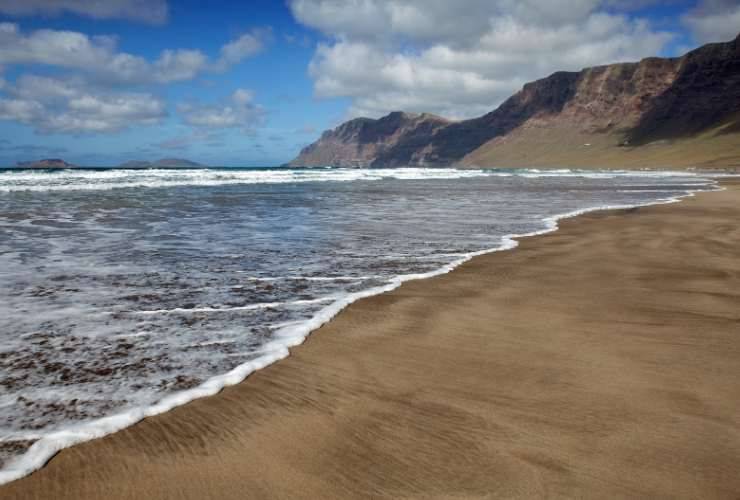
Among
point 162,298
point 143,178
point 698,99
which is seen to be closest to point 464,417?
point 162,298

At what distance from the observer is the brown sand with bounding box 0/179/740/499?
8.07ft

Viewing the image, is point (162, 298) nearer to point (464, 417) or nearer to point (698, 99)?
point (464, 417)

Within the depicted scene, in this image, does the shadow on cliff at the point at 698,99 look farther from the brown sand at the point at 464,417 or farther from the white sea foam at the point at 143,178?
the brown sand at the point at 464,417

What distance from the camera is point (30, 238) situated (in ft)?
34.0

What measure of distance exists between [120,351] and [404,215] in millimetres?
11618

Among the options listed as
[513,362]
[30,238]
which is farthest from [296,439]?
[30,238]

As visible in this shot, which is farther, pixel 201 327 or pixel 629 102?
pixel 629 102

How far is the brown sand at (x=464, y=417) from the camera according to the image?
8.07 ft

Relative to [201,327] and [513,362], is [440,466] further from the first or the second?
[201,327]

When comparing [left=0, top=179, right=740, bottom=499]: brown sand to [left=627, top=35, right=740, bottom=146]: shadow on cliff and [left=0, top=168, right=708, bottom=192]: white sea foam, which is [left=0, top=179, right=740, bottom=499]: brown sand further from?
[left=627, top=35, right=740, bottom=146]: shadow on cliff

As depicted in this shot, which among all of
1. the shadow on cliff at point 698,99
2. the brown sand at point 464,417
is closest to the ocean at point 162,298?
the brown sand at point 464,417

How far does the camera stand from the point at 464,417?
10.1 feet

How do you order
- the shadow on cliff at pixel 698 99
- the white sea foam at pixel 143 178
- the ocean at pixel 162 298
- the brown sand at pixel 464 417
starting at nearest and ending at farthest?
1. the brown sand at pixel 464 417
2. the ocean at pixel 162 298
3. the white sea foam at pixel 143 178
4. the shadow on cliff at pixel 698 99

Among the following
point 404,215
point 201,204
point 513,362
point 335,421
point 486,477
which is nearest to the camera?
point 486,477
